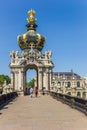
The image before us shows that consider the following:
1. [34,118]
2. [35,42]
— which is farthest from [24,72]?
[34,118]

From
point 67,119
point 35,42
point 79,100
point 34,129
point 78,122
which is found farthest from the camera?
point 35,42

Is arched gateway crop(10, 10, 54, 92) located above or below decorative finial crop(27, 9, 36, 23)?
below

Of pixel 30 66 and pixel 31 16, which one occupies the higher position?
pixel 31 16

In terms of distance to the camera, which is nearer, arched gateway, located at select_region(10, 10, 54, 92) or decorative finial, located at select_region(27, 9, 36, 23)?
arched gateway, located at select_region(10, 10, 54, 92)

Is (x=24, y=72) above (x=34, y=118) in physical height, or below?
above

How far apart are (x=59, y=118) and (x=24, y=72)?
129 feet

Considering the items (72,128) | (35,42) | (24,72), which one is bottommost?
(72,128)

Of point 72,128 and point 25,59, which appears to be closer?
point 72,128

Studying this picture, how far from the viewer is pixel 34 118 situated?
60.3 feet

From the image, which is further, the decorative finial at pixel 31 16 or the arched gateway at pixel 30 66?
the decorative finial at pixel 31 16

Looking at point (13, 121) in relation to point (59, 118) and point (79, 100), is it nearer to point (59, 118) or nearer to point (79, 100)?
point (59, 118)

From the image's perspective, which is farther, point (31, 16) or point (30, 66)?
point (31, 16)

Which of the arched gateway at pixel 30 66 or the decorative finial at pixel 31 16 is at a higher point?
the decorative finial at pixel 31 16

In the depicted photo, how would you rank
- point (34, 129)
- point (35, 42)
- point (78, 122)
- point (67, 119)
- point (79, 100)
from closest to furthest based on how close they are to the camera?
point (34, 129) < point (78, 122) < point (67, 119) < point (79, 100) < point (35, 42)
